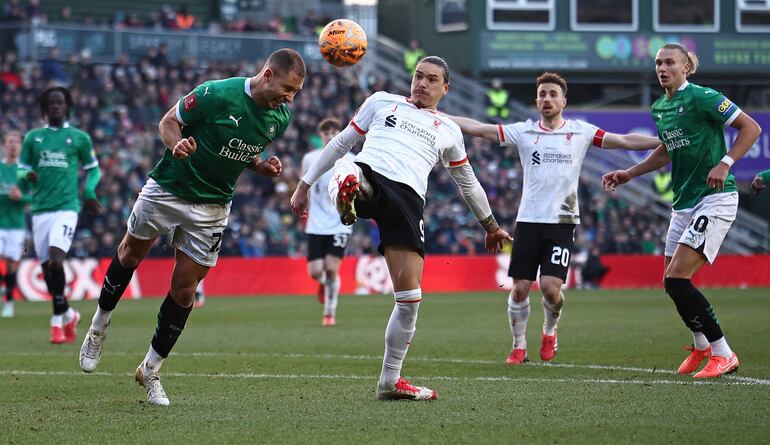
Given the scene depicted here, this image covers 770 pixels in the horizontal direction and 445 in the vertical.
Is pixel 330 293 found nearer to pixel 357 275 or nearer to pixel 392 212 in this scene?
pixel 392 212

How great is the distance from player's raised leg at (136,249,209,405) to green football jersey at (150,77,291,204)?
49 cm

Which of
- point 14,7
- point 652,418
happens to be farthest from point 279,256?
point 652,418

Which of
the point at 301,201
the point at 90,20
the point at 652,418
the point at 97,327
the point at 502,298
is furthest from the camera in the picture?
the point at 90,20

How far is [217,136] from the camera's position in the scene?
8.55m

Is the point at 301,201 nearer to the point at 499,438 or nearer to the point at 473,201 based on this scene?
the point at 473,201

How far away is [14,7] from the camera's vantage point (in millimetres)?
34938

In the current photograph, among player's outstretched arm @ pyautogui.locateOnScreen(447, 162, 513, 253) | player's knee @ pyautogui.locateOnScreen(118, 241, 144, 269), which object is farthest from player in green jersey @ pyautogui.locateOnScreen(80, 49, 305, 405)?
player's outstretched arm @ pyautogui.locateOnScreen(447, 162, 513, 253)

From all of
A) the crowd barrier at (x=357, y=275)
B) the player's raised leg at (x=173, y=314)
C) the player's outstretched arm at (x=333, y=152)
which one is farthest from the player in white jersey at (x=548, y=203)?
the crowd barrier at (x=357, y=275)

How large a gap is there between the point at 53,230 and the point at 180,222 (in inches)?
234

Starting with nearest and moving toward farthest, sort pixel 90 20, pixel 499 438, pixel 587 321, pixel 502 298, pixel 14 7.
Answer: pixel 499 438, pixel 587 321, pixel 502 298, pixel 14 7, pixel 90 20

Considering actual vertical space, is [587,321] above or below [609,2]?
below

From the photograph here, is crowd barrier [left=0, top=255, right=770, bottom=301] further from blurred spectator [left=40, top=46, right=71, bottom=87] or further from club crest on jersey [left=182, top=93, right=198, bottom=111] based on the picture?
club crest on jersey [left=182, top=93, right=198, bottom=111]

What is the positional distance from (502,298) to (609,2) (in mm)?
14123

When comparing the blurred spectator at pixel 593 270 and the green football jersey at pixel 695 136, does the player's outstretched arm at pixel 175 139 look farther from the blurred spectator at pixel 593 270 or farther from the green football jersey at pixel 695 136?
the blurred spectator at pixel 593 270
